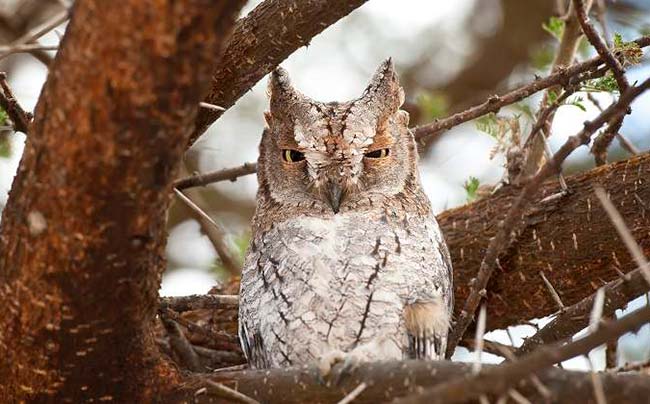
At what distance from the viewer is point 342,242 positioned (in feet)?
9.32

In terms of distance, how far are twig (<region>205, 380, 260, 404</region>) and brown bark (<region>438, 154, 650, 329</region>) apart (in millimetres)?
1281

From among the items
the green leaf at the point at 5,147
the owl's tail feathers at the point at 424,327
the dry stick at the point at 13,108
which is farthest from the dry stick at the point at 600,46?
the green leaf at the point at 5,147

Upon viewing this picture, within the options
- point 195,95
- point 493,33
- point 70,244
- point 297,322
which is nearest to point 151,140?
point 195,95

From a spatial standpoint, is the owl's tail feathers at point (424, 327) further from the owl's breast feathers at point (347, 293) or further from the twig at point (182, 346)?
the twig at point (182, 346)

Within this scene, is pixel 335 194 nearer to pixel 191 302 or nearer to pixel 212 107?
pixel 212 107

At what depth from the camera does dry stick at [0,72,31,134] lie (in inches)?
111

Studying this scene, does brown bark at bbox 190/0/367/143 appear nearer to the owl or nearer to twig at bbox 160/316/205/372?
the owl

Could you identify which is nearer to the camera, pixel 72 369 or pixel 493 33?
pixel 72 369

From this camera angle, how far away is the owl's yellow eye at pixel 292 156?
3056 mm

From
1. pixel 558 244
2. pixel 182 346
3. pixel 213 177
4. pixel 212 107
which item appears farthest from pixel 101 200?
pixel 558 244

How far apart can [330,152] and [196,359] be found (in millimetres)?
944

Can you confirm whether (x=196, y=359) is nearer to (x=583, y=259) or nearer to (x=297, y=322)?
(x=297, y=322)

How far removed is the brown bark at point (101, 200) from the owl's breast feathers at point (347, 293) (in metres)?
0.50

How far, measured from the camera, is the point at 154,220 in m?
2.00
